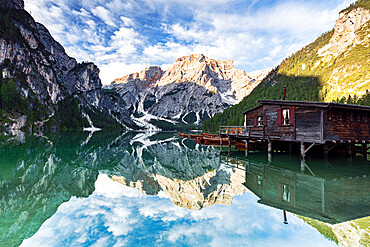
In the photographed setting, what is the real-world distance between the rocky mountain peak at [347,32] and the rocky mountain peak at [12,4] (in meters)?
243

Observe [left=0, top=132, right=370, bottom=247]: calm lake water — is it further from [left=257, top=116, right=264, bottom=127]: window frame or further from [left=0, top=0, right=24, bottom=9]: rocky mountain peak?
[left=0, top=0, right=24, bottom=9]: rocky mountain peak

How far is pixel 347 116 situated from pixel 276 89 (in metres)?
115

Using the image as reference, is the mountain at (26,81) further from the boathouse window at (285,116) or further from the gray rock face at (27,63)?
the boathouse window at (285,116)

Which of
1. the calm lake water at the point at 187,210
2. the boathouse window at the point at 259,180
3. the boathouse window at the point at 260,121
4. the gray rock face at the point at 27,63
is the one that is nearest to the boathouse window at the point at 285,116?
the boathouse window at the point at 260,121

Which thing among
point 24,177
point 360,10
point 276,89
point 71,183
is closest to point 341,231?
point 71,183

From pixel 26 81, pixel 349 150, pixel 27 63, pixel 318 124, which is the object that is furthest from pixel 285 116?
pixel 27 63

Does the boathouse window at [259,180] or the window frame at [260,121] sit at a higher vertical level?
the window frame at [260,121]

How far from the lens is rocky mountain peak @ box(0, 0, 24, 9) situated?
483 feet

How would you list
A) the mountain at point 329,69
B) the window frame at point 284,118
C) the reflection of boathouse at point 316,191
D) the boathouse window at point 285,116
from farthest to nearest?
the mountain at point 329,69 < the boathouse window at point 285,116 < the window frame at point 284,118 < the reflection of boathouse at point 316,191

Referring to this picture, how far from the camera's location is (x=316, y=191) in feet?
39.6

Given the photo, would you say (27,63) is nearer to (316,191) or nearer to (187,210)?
(187,210)

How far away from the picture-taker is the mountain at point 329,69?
94.8 m

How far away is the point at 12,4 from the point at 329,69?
24026cm

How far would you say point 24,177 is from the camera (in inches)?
602
